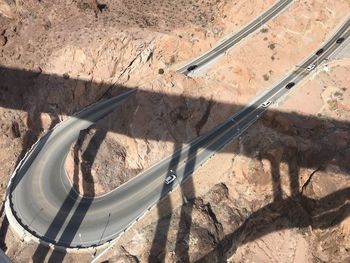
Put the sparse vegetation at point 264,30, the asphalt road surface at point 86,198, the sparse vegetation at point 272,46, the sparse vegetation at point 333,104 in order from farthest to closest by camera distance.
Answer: the sparse vegetation at point 264,30, the sparse vegetation at point 272,46, the sparse vegetation at point 333,104, the asphalt road surface at point 86,198

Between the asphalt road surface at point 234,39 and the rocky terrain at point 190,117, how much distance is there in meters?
1.49

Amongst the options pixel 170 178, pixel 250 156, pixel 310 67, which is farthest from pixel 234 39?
pixel 170 178

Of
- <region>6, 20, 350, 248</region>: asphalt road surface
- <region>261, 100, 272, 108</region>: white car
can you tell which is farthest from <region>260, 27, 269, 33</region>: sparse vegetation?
<region>261, 100, 272, 108</region>: white car

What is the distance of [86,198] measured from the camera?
60844 millimetres

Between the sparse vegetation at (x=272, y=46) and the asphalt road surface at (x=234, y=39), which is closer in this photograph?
the sparse vegetation at (x=272, y=46)

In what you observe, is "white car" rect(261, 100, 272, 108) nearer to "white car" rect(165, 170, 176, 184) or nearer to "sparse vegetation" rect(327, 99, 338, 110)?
"sparse vegetation" rect(327, 99, 338, 110)

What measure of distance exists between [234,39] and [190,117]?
1857 centimetres

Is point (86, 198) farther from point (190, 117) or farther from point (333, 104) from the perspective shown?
point (333, 104)

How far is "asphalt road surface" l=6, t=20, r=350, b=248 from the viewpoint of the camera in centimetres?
5616

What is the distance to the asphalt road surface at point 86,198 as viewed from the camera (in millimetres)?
56156

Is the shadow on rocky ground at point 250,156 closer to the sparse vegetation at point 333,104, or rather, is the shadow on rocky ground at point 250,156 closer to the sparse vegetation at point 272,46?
the sparse vegetation at point 333,104

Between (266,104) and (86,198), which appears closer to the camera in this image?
(86,198)

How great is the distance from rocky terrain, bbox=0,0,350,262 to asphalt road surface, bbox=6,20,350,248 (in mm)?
1730

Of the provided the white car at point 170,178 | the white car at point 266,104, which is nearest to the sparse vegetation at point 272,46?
the white car at point 266,104
